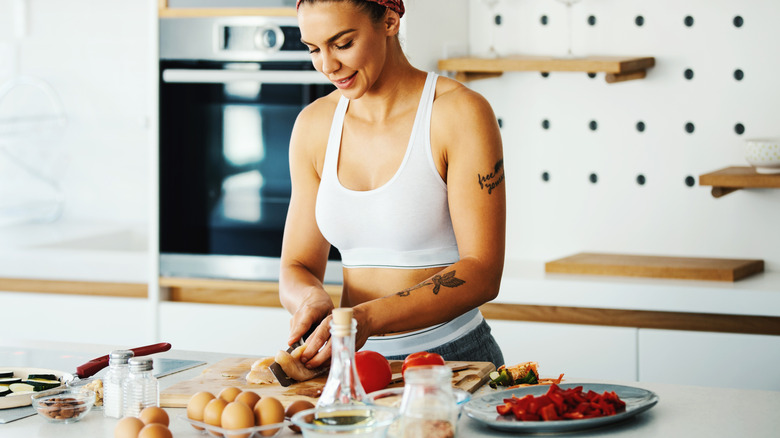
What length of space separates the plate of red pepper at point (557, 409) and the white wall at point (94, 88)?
2799 millimetres

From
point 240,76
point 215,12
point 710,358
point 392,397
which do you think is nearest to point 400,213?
point 392,397

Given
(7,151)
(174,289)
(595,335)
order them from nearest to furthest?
(595,335), (174,289), (7,151)

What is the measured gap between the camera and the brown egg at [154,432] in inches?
46.8

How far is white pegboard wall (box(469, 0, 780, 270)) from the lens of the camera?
2.96m

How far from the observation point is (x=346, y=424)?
111 cm

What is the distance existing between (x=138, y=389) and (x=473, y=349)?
0.68 metres

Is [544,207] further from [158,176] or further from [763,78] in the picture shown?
[158,176]

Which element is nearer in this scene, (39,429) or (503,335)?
(39,429)

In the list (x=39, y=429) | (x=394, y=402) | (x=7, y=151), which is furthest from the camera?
(x=7, y=151)

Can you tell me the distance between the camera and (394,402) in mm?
1232

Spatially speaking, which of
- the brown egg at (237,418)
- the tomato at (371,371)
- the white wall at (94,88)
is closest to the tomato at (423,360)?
the tomato at (371,371)

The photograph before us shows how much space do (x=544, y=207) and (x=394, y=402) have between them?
2.09m

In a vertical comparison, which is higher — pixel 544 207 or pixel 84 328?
pixel 544 207

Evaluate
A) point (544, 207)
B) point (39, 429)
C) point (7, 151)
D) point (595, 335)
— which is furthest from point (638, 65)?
point (7, 151)
